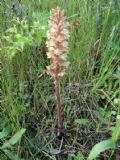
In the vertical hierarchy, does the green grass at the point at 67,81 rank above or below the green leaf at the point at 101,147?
above

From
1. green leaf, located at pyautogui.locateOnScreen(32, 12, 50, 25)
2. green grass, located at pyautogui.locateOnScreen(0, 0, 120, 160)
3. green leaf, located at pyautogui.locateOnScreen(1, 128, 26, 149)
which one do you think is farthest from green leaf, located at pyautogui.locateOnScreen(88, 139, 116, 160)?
green leaf, located at pyautogui.locateOnScreen(32, 12, 50, 25)

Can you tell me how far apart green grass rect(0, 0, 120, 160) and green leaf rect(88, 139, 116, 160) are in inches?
3.8

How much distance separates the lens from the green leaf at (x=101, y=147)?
141 centimetres

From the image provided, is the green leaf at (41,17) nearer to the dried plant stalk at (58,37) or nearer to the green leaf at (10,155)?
the dried plant stalk at (58,37)

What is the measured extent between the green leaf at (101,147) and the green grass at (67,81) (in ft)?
0.32

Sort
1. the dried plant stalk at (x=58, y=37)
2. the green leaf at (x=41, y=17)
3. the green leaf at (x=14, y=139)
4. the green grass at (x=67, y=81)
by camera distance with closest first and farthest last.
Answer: the dried plant stalk at (x=58, y=37), the green leaf at (x=14, y=139), the green grass at (x=67, y=81), the green leaf at (x=41, y=17)

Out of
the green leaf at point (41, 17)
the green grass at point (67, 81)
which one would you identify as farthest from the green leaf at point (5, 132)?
the green leaf at point (41, 17)

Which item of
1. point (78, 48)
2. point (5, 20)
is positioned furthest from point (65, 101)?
point (5, 20)

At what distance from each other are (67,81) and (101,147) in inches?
18.1

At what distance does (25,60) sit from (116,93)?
0.48 metres

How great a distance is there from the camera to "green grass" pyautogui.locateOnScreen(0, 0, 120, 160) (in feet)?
5.24

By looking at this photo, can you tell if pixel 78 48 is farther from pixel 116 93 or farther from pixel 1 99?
pixel 1 99

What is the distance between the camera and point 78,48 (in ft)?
5.83

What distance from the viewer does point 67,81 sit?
1.79 m
